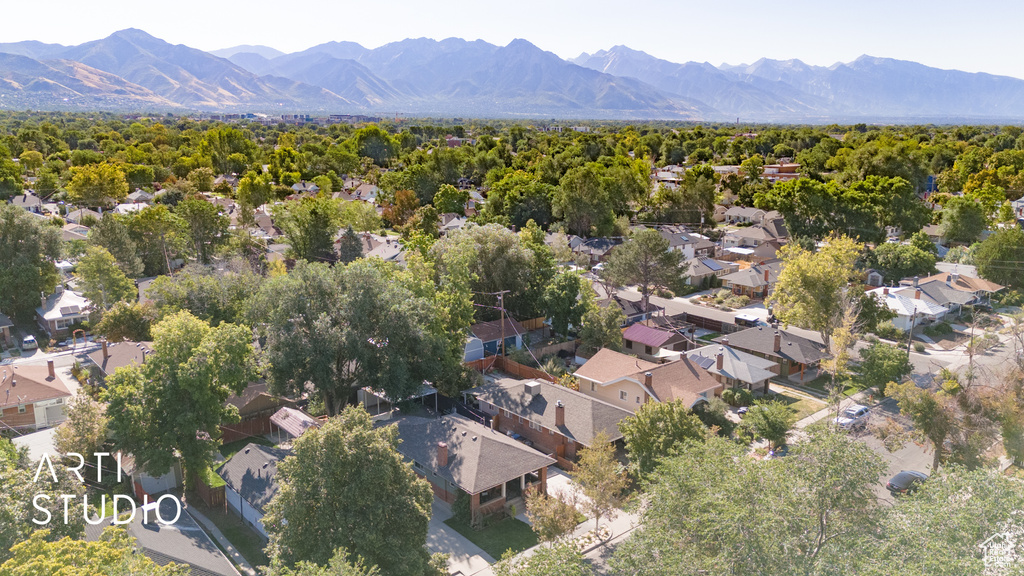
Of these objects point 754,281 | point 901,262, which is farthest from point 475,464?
point 901,262

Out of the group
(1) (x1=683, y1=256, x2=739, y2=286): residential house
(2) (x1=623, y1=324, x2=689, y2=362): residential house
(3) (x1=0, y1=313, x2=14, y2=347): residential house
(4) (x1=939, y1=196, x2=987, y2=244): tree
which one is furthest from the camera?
(4) (x1=939, y1=196, x2=987, y2=244): tree

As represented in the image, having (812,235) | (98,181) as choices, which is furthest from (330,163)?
(812,235)

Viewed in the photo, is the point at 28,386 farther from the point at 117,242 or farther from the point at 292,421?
the point at 117,242

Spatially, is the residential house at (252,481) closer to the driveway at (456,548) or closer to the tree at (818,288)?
the driveway at (456,548)

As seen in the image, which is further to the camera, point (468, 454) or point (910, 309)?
point (910, 309)

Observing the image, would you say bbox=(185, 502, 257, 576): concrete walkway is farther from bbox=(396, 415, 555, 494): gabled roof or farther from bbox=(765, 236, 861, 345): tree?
bbox=(765, 236, 861, 345): tree

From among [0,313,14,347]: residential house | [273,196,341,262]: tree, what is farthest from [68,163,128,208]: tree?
[0,313,14,347]: residential house

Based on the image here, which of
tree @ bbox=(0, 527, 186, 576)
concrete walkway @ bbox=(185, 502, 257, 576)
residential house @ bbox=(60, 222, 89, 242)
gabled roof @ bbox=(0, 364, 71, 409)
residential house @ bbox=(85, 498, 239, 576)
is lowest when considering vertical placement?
concrete walkway @ bbox=(185, 502, 257, 576)
